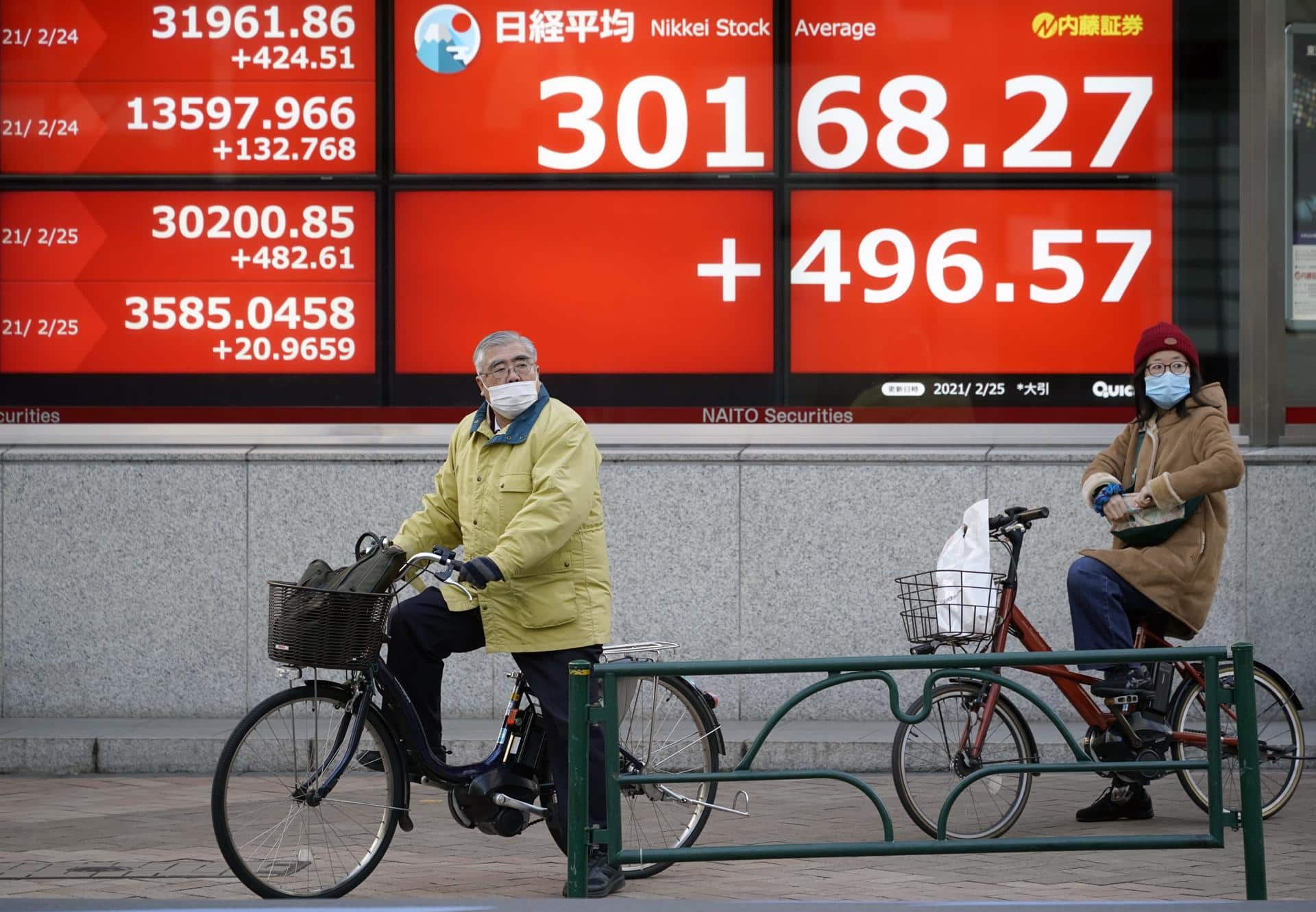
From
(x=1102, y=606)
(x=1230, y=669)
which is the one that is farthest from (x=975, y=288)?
(x=1230, y=669)

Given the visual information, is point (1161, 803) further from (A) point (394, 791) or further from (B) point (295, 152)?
(B) point (295, 152)

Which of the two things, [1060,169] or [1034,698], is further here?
[1060,169]

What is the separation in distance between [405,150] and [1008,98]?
3.06 meters

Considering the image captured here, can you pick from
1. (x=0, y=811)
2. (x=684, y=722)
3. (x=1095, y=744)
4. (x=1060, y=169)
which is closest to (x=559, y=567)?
(x=684, y=722)

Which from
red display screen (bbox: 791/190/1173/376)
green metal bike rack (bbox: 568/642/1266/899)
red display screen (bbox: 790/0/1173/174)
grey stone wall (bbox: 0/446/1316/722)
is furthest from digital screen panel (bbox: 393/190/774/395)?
green metal bike rack (bbox: 568/642/1266/899)

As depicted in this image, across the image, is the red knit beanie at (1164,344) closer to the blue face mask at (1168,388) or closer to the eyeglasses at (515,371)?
the blue face mask at (1168,388)

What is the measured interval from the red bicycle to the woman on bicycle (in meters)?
0.13

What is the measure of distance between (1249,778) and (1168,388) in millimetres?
2553

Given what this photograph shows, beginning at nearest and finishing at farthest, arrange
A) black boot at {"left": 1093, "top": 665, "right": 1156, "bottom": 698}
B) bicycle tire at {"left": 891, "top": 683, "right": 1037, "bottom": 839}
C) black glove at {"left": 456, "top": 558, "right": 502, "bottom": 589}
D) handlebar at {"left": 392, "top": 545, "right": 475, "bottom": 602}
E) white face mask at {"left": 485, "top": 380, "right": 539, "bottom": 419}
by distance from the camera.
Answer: black glove at {"left": 456, "top": 558, "right": 502, "bottom": 589}
handlebar at {"left": 392, "top": 545, "right": 475, "bottom": 602}
white face mask at {"left": 485, "top": 380, "right": 539, "bottom": 419}
bicycle tire at {"left": 891, "top": 683, "right": 1037, "bottom": 839}
black boot at {"left": 1093, "top": 665, "right": 1156, "bottom": 698}

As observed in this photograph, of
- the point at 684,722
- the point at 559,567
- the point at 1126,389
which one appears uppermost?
the point at 1126,389

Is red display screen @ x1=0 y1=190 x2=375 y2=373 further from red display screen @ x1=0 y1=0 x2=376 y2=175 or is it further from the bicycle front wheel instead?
the bicycle front wheel

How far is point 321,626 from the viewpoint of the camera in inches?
212

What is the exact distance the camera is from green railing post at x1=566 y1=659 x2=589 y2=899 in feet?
15.6

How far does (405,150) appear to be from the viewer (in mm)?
9156
